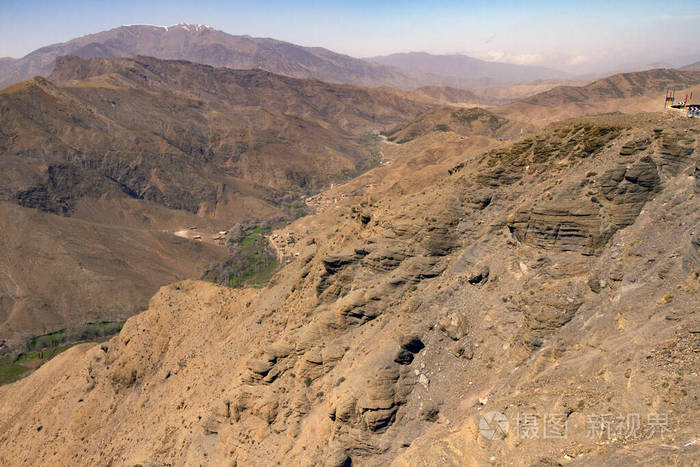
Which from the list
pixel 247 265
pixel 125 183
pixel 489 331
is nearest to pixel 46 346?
pixel 247 265

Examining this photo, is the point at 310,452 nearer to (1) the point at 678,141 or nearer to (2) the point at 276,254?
(1) the point at 678,141

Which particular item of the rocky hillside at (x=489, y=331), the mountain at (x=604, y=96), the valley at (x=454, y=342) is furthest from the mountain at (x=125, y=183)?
the mountain at (x=604, y=96)

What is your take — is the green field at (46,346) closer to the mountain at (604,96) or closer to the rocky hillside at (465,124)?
the rocky hillside at (465,124)

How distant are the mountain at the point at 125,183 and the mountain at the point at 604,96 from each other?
2690 inches

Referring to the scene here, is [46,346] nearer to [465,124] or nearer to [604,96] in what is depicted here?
[465,124]

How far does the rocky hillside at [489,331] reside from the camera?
1246 centimetres

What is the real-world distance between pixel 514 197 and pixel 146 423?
2615cm

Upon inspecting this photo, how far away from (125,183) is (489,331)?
115m

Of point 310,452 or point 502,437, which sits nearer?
point 502,437

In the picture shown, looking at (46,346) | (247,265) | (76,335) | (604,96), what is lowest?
(46,346)

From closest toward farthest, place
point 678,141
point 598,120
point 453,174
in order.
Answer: point 678,141, point 598,120, point 453,174

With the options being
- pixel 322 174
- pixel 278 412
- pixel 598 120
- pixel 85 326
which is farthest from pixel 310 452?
pixel 322 174

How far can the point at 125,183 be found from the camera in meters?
111

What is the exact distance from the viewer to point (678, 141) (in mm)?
16828
